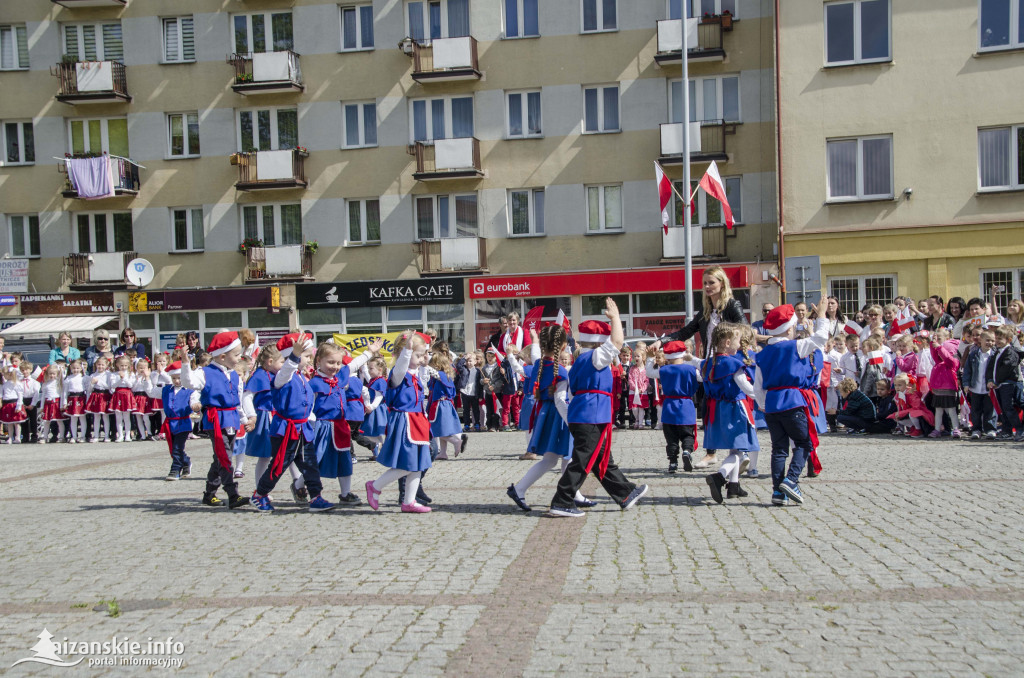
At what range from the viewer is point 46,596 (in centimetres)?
665

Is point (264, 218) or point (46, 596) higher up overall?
point (264, 218)

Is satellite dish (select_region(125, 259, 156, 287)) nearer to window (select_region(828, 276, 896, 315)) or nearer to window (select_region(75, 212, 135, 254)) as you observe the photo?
window (select_region(75, 212, 135, 254))

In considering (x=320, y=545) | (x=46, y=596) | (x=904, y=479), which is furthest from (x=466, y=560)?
(x=904, y=479)

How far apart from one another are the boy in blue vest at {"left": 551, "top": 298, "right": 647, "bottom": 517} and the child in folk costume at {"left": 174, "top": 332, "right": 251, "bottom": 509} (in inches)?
140

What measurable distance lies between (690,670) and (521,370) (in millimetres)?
14067

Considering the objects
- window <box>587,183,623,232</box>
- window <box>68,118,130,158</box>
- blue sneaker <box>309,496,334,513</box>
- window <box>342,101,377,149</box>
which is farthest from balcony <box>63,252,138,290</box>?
blue sneaker <box>309,496,334,513</box>

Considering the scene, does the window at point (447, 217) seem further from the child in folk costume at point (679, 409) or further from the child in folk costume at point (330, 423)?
the child in folk costume at point (330, 423)

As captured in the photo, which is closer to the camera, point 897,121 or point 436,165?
point 897,121

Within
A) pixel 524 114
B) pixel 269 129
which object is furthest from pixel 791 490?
pixel 269 129

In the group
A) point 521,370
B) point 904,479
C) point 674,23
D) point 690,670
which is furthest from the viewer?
point 674,23

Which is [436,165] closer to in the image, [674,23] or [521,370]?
[674,23]

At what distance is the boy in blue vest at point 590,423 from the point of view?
907cm

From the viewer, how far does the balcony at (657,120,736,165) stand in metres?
30.3

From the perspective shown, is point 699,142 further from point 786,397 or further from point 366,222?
point 786,397
